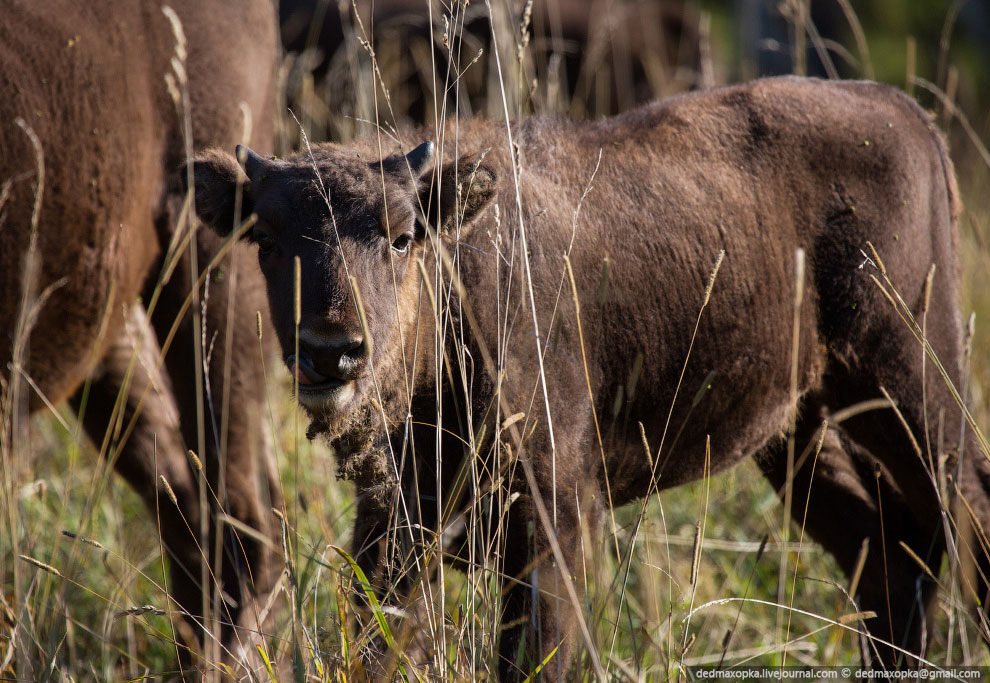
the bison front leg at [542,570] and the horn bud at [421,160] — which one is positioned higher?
the horn bud at [421,160]

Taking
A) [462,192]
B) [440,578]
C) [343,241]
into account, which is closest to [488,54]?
[462,192]

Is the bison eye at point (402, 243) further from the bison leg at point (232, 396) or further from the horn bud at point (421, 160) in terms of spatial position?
the bison leg at point (232, 396)

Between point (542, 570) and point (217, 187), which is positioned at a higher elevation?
point (217, 187)

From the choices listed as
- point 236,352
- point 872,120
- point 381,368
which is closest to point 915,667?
point 872,120

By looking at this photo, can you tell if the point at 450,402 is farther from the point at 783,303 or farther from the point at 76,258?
the point at 76,258

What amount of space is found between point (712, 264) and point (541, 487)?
3.63 feet

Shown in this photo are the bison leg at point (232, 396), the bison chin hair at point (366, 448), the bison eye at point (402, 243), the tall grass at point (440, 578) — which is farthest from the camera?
the bison leg at point (232, 396)

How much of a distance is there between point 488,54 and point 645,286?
19.3 ft

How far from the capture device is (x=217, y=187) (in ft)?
11.1

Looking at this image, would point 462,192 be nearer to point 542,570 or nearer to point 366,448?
point 366,448

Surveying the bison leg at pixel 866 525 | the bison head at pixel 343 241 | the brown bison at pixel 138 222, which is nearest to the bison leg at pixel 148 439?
the brown bison at pixel 138 222

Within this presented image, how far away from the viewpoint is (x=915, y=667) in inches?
159

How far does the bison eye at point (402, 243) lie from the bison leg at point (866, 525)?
6.02ft

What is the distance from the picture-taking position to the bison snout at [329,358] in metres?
2.85
